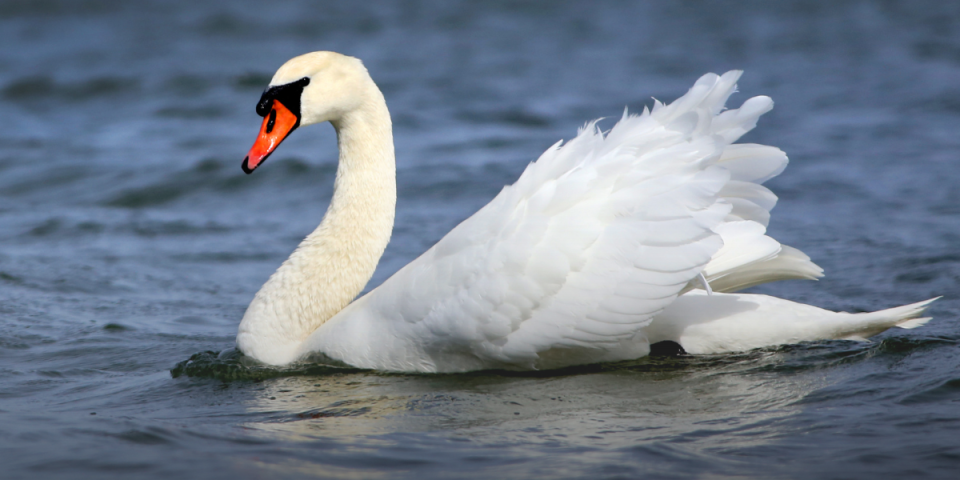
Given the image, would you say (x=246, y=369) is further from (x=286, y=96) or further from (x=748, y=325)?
(x=748, y=325)

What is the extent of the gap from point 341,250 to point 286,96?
2.90 feet

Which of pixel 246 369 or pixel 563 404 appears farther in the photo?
pixel 246 369

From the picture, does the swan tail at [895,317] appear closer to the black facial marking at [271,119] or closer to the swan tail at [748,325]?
the swan tail at [748,325]

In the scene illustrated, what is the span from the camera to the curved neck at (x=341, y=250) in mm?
5223

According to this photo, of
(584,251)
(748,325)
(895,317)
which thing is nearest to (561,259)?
(584,251)

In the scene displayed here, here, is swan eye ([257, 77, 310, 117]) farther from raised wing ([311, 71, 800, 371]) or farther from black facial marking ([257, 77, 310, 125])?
raised wing ([311, 71, 800, 371])

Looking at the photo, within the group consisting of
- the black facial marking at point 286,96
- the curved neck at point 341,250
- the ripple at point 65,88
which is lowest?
the curved neck at point 341,250

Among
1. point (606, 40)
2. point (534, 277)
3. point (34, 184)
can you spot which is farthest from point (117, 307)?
point (606, 40)

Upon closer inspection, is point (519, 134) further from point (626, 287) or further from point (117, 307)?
point (626, 287)

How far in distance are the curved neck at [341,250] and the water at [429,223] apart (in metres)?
0.25

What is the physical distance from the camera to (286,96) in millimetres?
5090

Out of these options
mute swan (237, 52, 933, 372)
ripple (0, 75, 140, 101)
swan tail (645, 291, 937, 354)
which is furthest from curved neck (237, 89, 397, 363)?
ripple (0, 75, 140, 101)

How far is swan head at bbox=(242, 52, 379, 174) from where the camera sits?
5.06 meters

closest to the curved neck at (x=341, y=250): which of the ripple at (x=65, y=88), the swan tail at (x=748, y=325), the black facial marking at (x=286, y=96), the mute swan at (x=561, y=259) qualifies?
the mute swan at (x=561, y=259)
